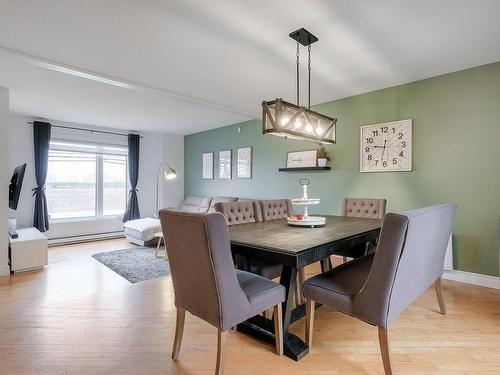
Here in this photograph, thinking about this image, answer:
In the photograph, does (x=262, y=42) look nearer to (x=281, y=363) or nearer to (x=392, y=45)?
(x=392, y=45)

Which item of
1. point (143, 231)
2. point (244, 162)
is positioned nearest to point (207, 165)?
point (244, 162)

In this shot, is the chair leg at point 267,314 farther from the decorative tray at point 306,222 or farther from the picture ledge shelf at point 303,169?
the picture ledge shelf at point 303,169

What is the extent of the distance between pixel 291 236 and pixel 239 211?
1.02 m

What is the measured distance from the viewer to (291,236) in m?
2.09

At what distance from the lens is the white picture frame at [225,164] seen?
591cm

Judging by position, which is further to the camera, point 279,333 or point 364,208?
point 364,208

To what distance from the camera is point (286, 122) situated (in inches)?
88.5

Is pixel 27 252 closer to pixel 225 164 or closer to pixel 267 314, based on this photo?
pixel 267 314

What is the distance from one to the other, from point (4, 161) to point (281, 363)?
400 centimetres

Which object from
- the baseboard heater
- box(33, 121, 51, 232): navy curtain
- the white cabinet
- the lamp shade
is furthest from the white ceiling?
the baseboard heater

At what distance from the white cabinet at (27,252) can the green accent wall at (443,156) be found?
4020 millimetres

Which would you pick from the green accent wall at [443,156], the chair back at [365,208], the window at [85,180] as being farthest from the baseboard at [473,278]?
the window at [85,180]

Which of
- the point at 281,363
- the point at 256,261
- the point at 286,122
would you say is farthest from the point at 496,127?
the point at 281,363

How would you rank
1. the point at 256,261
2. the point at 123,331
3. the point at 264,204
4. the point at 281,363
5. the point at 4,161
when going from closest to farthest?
the point at 281,363 < the point at 123,331 < the point at 256,261 < the point at 264,204 < the point at 4,161
